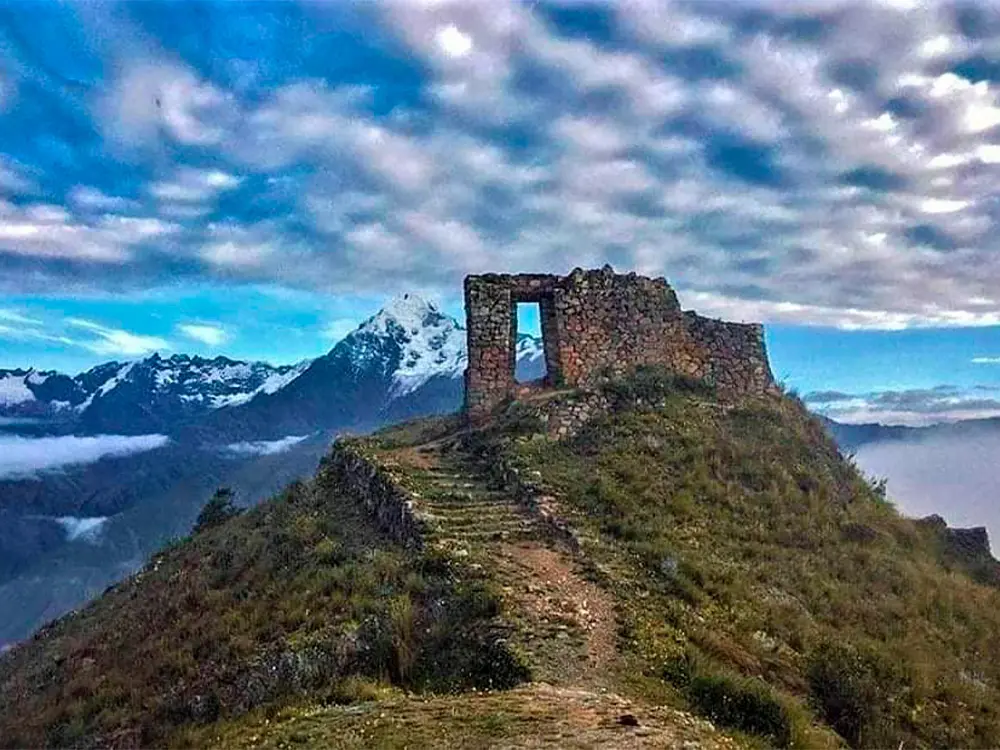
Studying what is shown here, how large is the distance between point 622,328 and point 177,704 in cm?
1868

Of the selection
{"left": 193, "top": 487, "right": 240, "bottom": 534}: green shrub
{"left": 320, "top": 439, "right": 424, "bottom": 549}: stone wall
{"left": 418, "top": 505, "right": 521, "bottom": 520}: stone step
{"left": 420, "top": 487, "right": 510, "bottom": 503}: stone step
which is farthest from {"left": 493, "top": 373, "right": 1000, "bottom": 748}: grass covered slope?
{"left": 193, "top": 487, "right": 240, "bottom": 534}: green shrub

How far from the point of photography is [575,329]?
25.9 metres

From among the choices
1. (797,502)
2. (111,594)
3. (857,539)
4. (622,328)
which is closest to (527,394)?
(622,328)

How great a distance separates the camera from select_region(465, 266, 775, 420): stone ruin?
25547mm

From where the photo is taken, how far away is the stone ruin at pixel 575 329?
25.5 m

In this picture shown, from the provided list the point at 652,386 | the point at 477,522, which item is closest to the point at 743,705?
the point at 477,522

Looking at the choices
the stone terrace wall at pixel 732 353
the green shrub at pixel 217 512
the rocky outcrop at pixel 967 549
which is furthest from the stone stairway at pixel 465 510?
the green shrub at pixel 217 512

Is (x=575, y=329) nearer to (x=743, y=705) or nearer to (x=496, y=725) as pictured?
(x=743, y=705)

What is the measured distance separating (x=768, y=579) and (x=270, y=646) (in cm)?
962

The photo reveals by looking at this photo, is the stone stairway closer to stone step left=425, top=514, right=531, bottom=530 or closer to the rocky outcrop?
stone step left=425, top=514, right=531, bottom=530

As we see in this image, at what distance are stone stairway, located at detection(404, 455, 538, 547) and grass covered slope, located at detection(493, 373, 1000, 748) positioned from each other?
1.08 metres

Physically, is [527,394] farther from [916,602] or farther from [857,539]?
[916,602]

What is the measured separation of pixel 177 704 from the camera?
37.0ft

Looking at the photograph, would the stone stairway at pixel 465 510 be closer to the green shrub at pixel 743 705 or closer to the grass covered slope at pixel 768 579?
the grass covered slope at pixel 768 579
